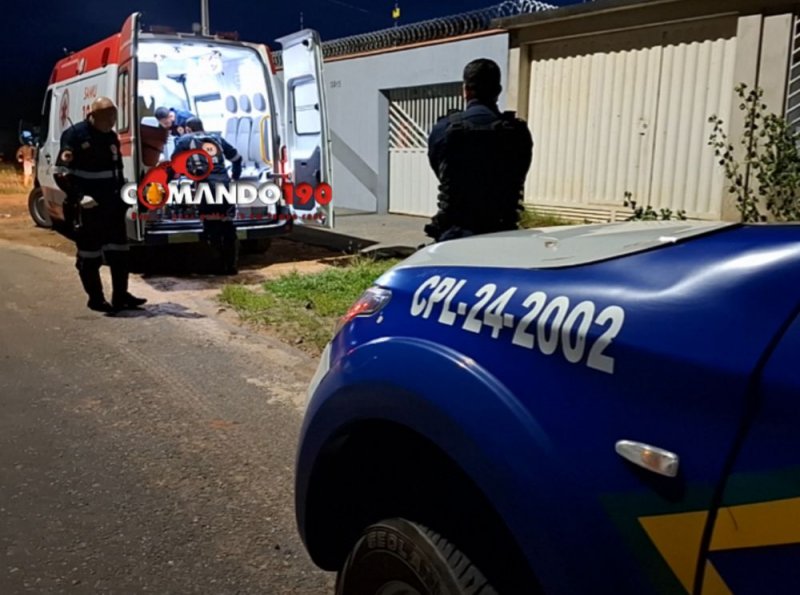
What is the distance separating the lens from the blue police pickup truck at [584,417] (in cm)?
126

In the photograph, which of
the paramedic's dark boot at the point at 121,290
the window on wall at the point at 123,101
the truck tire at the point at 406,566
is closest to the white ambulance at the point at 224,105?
the window on wall at the point at 123,101

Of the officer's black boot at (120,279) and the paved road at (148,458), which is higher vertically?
the officer's black boot at (120,279)

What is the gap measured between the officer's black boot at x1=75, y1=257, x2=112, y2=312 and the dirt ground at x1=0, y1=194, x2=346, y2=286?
1548 mm

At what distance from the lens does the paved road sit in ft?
10.2

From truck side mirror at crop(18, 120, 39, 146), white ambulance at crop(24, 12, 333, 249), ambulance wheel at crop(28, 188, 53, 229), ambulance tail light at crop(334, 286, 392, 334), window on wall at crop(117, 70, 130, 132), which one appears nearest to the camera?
ambulance tail light at crop(334, 286, 392, 334)

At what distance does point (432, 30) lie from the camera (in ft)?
43.4

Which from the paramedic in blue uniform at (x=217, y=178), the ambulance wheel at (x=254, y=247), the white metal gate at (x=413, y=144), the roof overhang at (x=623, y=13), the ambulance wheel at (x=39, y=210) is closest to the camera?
the paramedic in blue uniform at (x=217, y=178)

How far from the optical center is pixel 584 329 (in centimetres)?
153

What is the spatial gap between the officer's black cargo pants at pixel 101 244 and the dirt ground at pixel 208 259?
1.56m

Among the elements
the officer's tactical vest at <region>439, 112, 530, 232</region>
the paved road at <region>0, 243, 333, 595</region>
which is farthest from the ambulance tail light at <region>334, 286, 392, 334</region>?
the officer's tactical vest at <region>439, 112, 530, 232</region>

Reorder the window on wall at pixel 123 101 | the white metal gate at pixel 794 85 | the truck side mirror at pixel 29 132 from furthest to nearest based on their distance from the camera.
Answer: the truck side mirror at pixel 29 132 → the white metal gate at pixel 794 85 → the window on wall at pixel 123 101

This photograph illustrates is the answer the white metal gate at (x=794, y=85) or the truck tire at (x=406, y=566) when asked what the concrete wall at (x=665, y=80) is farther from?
the truck tire at (x=406, y=566)

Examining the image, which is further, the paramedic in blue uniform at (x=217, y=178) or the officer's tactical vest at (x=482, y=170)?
the paramedic in blue uniform at (x=217, y=178)

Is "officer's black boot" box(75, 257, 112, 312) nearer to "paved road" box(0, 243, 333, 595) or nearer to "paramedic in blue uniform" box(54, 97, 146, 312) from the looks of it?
"paramedic in blue uniform" box(54, 97, 146, 312)
